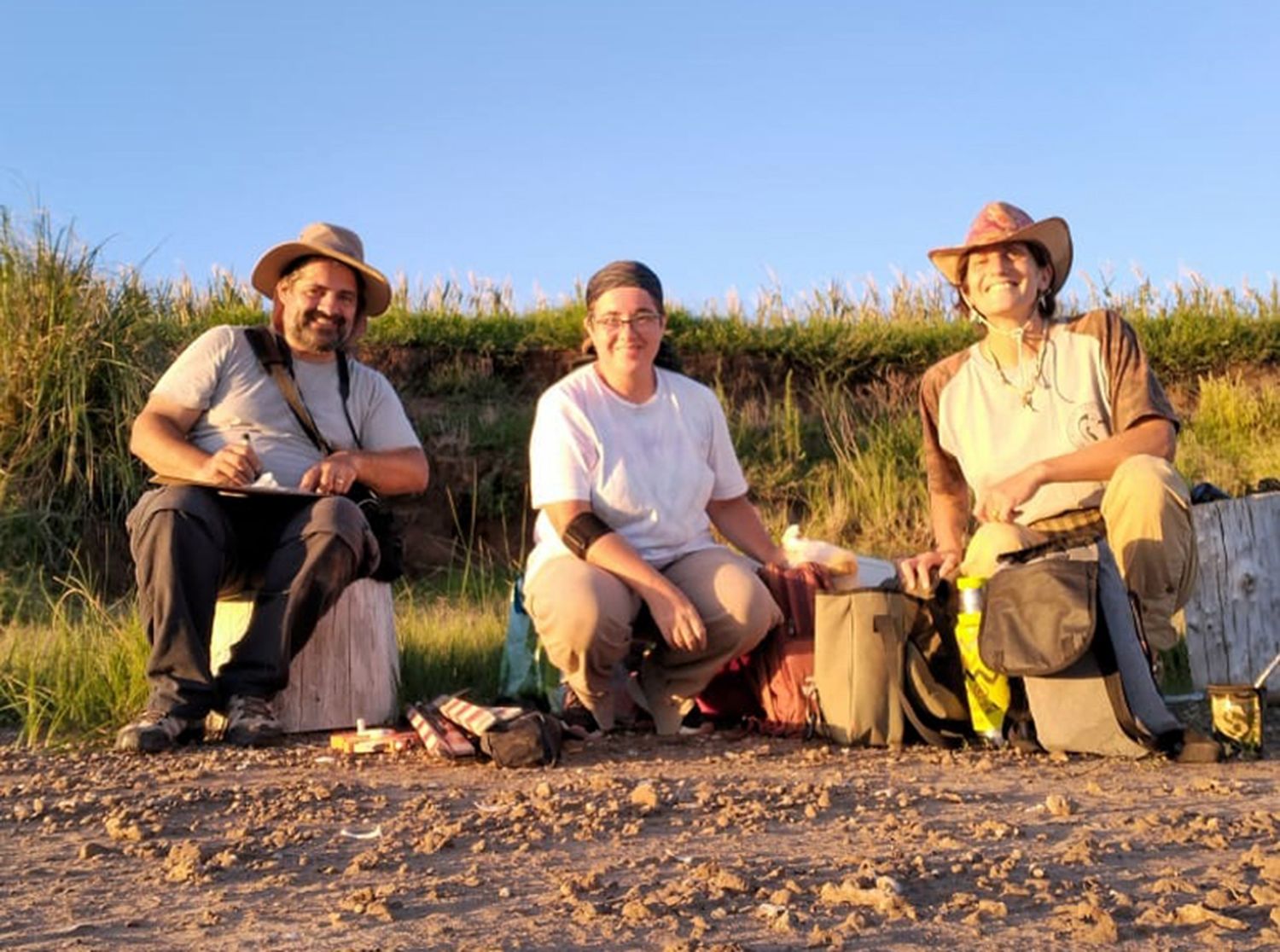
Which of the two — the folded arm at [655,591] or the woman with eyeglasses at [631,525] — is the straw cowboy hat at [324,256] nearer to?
the woman with eyeglasses at [631,525]

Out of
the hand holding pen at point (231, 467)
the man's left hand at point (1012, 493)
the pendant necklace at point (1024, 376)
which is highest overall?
the pendant necklace at point (1024, 376)

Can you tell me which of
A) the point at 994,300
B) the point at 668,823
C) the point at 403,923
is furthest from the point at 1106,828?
the point at 994,300

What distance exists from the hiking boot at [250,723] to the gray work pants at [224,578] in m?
0.05

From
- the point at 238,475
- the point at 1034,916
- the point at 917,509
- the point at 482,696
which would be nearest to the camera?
the point at 1034,916

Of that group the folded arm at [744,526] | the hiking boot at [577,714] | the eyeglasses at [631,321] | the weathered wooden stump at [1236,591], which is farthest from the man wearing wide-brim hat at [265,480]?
the weathered wooden stump at [1236,591]

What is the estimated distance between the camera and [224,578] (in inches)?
183

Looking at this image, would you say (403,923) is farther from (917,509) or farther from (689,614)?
(917,509)

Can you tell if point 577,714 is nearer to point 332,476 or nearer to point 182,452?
point 332,476

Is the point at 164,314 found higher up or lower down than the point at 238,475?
higher up

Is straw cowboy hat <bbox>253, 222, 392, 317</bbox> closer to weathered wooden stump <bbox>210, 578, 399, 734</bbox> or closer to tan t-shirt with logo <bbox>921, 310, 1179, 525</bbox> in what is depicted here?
weathered wooden stump <bbox>210, 578, 399, 734</bbox>

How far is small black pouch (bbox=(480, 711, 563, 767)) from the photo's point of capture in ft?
12.5

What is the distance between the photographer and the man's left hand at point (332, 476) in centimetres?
459

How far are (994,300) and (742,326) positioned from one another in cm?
700

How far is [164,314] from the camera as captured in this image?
959 cm
